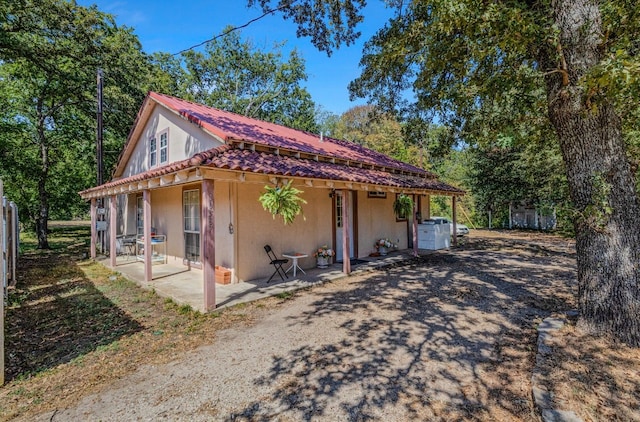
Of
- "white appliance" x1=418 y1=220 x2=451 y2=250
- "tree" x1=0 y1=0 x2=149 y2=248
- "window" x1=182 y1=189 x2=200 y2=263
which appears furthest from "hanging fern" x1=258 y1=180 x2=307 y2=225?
"tree" x1=0 y1=0 x2=149 y2=248

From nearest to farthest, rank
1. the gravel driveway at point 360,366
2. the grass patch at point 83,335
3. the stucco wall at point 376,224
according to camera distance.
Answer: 1. the gravel driveway at point 360,366
2. the grass patch at point 83,335
3. the stucco wall at point 376,224

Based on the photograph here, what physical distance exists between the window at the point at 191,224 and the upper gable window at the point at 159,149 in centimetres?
170

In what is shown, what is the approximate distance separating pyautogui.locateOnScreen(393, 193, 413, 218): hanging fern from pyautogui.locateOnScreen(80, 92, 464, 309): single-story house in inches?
20.5

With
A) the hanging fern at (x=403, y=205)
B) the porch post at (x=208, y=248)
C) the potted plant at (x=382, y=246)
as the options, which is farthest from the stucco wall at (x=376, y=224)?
the porch post at (x=208, y=248)

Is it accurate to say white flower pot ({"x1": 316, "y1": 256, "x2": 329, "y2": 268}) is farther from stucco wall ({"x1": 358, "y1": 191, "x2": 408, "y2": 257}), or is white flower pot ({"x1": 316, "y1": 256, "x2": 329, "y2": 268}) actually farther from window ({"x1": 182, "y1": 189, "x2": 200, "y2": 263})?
window ({"x1": 182, "y1": 189, "x2": 200, "y2": 263})

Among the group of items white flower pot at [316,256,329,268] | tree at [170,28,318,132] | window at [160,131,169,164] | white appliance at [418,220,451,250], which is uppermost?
tree at [170,28,318,132]

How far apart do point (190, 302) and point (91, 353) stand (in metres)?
1.94

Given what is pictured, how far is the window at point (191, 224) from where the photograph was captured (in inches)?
351

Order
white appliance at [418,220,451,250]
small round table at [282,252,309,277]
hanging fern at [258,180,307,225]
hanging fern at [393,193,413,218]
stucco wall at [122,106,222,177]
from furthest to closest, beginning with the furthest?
white appliance at [418,220,451,250] → hanging fern at [393,193,413,218] → stucco wall at [122,106,222,177] → small round table at [282,252,309,277] → hanging fern at [258,180,307,225]

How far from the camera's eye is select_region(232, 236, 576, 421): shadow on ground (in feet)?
9.42

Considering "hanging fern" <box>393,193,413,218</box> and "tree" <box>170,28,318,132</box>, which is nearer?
"hanging fern" <box>393,193,413,218</box>

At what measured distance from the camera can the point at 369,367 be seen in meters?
3.58

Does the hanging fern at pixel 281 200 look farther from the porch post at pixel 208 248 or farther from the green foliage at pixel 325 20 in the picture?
the green foliage at pixel 325 20

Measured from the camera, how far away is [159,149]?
10.3 metres
